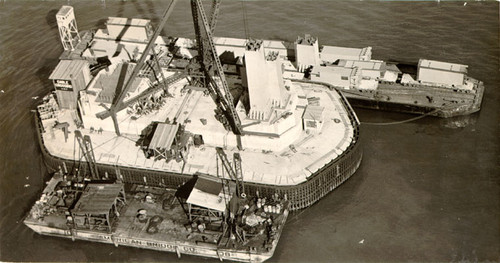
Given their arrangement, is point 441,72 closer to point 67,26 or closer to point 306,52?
point 306,52

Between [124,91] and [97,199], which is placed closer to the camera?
[97,199]

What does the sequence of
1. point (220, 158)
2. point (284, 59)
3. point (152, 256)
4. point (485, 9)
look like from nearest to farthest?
point (152, 256)
point (220, 158)
point (284, 59)
point (485, 9)

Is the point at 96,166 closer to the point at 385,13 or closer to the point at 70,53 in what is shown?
the point at 70,53

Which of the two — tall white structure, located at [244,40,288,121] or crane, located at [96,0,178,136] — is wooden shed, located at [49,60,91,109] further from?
tall white structure, located at [244,40,288,121]

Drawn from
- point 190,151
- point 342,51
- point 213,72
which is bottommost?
point 190,151

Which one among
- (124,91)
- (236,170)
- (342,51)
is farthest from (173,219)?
(342,51)

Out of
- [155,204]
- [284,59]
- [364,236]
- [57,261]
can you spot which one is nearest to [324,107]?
[284,59]
